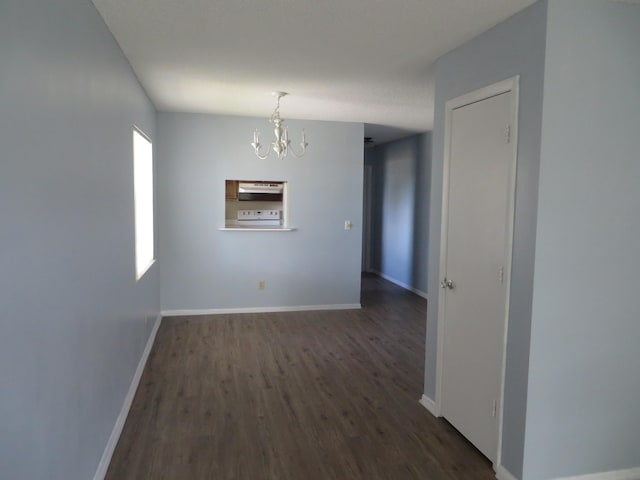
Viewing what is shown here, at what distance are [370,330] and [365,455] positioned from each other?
2.60 m

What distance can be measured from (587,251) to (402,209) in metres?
5.51

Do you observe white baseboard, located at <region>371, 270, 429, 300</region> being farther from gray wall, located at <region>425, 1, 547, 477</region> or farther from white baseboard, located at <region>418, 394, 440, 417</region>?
gray wall, located at <region>425, 1, 547, 477</region>

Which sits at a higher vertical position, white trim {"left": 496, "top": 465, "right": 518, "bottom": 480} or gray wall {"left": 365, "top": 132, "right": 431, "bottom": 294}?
gray wall {"left": 365, "top": 132, "right": 431, "bottom": 294}

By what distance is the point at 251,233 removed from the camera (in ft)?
19.5

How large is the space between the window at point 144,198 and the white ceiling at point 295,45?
53cm

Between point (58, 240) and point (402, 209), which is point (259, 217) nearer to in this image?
point (402, 209)

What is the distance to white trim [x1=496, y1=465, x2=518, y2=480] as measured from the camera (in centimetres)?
246

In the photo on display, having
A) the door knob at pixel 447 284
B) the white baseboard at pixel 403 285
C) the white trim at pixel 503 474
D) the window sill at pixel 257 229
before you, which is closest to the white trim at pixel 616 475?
the white trim at pixel 503 474

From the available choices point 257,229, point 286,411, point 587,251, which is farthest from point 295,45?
point 257,229

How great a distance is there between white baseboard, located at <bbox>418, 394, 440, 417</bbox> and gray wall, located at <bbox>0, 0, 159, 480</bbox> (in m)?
2.09

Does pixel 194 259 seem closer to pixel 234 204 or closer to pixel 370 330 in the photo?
pixel 234 204

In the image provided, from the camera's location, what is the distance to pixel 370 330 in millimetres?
Answer: 5348

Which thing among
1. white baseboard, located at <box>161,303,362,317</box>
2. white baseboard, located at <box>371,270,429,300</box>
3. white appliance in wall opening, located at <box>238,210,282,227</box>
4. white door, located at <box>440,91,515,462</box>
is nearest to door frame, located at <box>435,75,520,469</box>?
white door, located at <box>440,91,515,462</box>

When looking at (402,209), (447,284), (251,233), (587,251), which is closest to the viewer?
(587,251)
